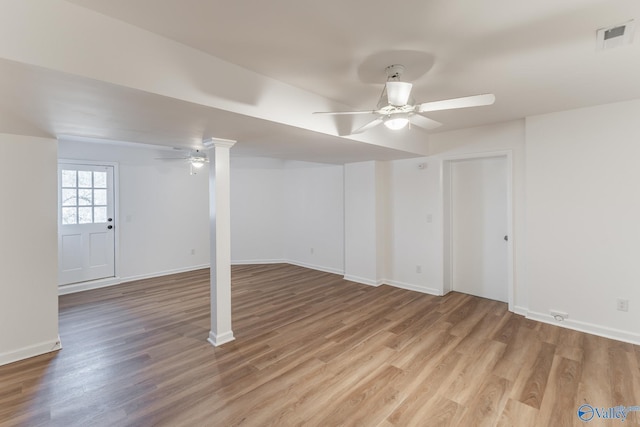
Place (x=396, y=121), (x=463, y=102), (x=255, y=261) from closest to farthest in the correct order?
(x=463, y=102), (x=396, y=121), (x=255, y=261)

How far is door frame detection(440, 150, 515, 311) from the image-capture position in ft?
12.5

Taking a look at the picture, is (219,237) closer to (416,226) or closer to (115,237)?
(416,226)

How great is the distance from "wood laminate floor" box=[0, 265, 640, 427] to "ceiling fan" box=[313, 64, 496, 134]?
2123 mm

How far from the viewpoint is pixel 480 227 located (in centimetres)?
440

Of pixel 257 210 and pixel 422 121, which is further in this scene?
pixel 257 210

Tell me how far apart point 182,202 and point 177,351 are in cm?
385

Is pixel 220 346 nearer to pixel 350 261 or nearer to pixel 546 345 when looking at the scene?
pixel 350 261

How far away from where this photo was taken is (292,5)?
1514 millimetres

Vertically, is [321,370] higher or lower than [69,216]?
lower

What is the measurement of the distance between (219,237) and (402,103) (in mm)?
2168

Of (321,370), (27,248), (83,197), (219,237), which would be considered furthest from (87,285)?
(321,370)

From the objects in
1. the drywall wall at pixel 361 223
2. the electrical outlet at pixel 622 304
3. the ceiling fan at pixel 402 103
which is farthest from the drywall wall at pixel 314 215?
the electrical outlet at pixel 622 304

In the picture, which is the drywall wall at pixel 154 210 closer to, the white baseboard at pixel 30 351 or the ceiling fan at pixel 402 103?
the white baseboard at pixel 30 351

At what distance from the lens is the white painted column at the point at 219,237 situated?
301cm
